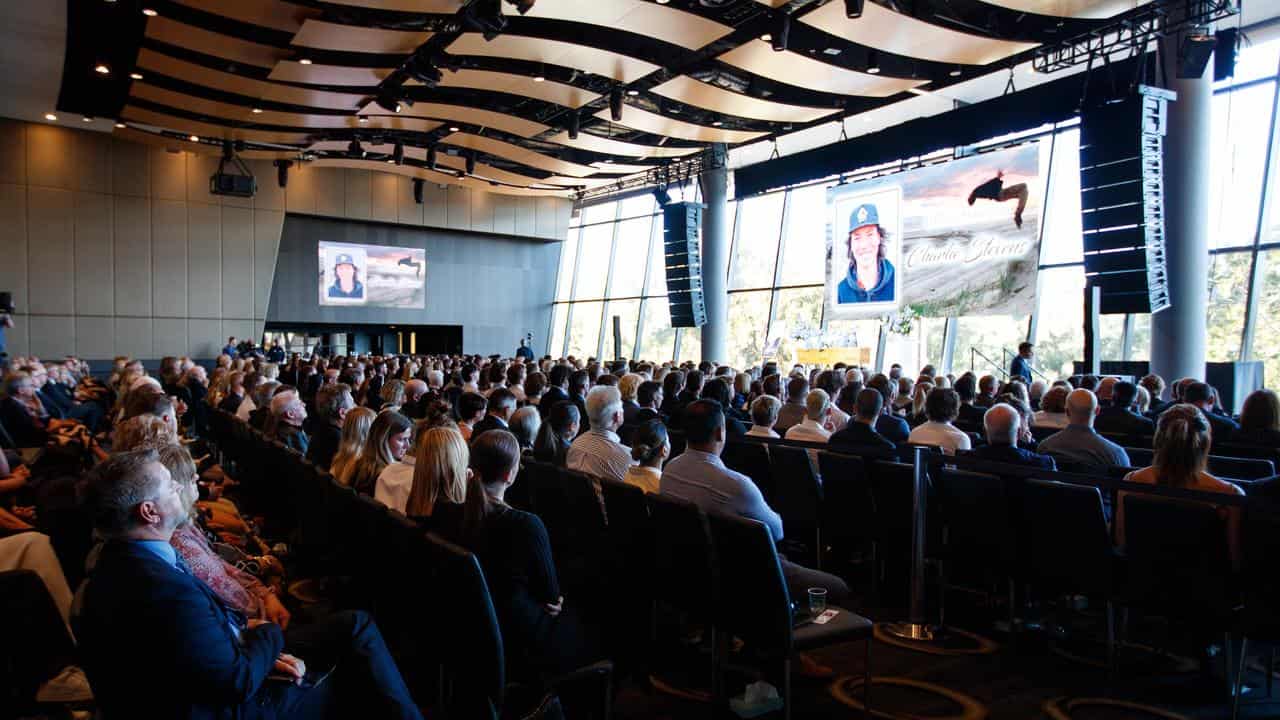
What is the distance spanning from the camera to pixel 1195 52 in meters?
8.03

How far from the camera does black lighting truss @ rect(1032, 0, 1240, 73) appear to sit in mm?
7953

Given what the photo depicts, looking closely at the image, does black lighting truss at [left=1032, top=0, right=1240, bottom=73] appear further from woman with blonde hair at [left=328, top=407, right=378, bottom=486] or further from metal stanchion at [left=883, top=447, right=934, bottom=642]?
woman with blonde hair at [left=328, top=407, right=378, bottom=486]

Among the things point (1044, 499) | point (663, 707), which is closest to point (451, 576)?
point (663, 707)

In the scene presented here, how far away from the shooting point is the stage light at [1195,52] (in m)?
7.97

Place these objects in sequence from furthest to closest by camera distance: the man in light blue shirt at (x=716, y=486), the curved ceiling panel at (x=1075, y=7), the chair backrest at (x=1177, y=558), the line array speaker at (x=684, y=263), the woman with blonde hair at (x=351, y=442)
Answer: the line array speaker at (x=684, y=263)
the curved ceiling panel at (x=1075, y=7)
the woman with blonde hair at (x=351, y=442)
the man in light blue shirt at (x=716, y=486)
the chair backrest at (x=1177, y=558)

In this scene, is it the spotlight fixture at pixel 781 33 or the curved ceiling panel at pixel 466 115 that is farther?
the curved ceiling panel at pixel 466 115

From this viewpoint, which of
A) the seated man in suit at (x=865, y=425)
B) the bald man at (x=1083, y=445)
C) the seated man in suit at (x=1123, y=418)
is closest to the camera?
the bald man at (x=1083, y=445)

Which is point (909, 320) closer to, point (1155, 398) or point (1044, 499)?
point (1155, 398)

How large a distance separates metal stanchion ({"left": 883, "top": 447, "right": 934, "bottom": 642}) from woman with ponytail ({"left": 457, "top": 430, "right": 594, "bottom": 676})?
1.94 m

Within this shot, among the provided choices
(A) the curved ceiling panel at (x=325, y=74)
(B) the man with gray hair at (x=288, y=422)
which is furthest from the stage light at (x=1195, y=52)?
(A) the curved ceiling panel at (x=325, y=74)

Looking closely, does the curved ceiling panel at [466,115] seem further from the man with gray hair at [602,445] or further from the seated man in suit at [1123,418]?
the seated man in suit at [1123,418]

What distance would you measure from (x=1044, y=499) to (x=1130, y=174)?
6.46 meters

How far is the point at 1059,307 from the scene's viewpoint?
40.2 feet

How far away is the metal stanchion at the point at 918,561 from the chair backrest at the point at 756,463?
1.30 m
